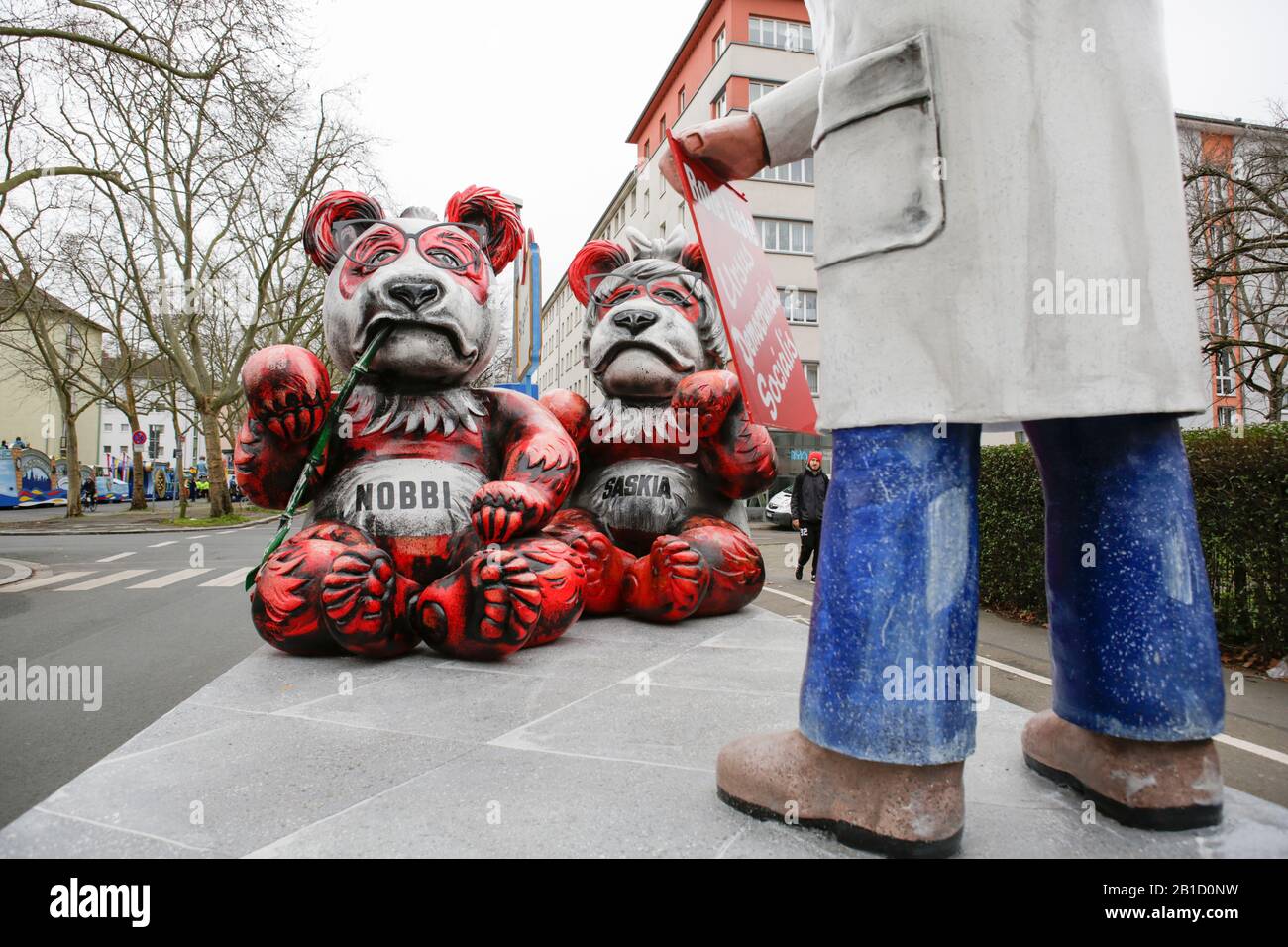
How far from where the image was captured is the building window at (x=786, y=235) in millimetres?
23203

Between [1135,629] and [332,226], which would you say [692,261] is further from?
[1135,629]

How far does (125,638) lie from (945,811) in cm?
531

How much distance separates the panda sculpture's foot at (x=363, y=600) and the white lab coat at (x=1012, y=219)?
1957 millimetres

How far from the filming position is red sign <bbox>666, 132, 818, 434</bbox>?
192 cm

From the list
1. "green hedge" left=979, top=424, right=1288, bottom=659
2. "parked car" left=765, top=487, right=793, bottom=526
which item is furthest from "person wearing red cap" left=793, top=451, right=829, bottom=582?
"parked car" left=765, top=487, right=793, bottom=526

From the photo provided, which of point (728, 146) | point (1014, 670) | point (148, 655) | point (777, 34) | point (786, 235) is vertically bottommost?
point (1014, 670)

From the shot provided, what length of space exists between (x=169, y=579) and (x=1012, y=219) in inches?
363

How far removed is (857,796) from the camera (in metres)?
1.32

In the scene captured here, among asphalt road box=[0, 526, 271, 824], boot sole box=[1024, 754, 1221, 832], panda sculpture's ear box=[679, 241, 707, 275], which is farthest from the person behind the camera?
panda sculpture's ear box=[679, 241, 707, 275]

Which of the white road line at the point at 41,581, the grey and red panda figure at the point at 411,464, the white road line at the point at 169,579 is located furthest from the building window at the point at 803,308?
the grey and red panda figure at the point at 411,464

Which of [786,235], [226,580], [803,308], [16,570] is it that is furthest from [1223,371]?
[16,570]

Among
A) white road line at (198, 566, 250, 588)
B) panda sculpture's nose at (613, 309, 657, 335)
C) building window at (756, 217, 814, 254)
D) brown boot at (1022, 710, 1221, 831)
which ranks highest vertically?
building window at (756, 217, 814, 254)

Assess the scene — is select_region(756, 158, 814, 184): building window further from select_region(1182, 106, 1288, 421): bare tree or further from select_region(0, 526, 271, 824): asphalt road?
select_region(0, 526, 271, 824): asphalt road

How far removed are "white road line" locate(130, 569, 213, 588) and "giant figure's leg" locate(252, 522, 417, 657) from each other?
6.00 metres
